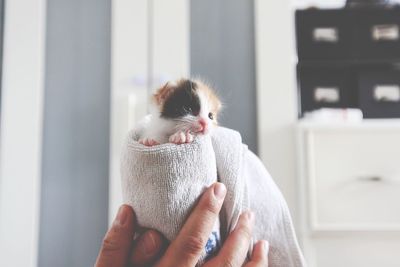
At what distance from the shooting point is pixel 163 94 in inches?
20.3

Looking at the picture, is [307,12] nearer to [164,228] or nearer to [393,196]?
[393,196]

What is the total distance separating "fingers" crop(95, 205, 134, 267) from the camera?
47 centimetres

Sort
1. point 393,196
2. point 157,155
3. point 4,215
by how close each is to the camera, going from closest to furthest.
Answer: point 157,155, point 393,196, point 4,215

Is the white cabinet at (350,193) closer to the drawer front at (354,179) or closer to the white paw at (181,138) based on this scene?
the drawer front at (354,179)

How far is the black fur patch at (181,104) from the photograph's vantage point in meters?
0.48

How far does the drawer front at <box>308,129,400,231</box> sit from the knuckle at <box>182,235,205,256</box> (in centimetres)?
53

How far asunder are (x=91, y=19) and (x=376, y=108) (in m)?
0.93

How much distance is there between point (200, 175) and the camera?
0.45m

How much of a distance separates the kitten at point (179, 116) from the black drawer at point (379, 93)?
2.28 feet

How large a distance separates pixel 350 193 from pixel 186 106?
61 centimetres

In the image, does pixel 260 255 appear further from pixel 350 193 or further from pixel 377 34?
pixel 377 34

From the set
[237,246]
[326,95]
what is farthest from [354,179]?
[237,246]

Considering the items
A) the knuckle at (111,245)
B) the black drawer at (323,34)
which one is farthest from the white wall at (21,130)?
the black drawer at (323,34)

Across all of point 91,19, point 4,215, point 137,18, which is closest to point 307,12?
point 137,18
